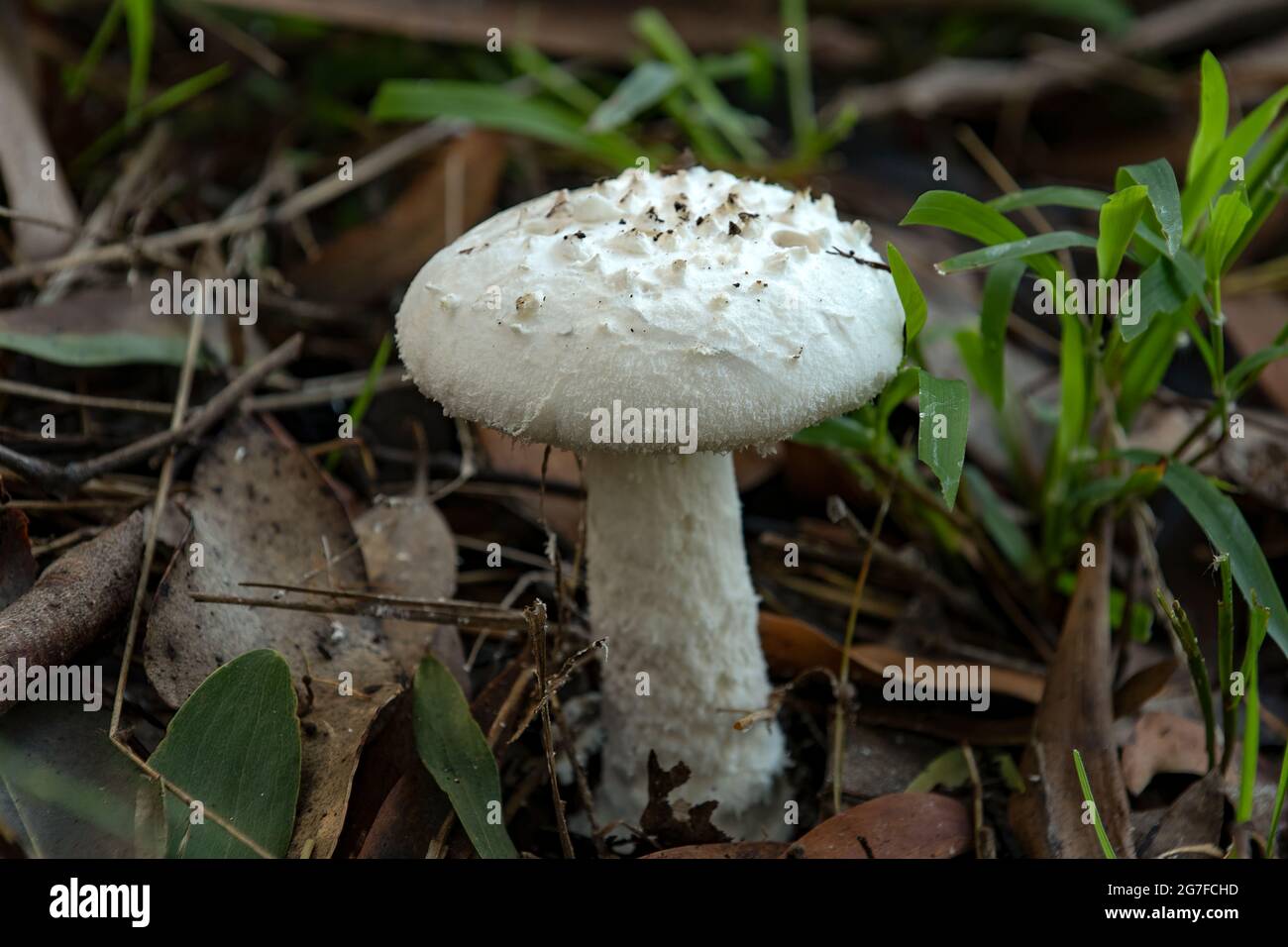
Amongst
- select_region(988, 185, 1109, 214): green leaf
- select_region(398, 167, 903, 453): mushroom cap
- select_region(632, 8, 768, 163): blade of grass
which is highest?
select_region(632, 8, 768, 163): blade of grass

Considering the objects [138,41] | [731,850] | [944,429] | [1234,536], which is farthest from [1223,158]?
[138,41]

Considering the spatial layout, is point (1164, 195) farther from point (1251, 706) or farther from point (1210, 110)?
point (1251, 706)

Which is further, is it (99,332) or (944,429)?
(99,332)

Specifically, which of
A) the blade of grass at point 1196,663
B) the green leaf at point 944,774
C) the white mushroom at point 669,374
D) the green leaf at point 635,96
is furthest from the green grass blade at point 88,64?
the blade of grass at point 1196,663

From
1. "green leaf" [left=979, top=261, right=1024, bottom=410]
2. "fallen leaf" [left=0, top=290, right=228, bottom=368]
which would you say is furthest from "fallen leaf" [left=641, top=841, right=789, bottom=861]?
"fallen leaf" [left=0, top=290, right=228, bottom=368]

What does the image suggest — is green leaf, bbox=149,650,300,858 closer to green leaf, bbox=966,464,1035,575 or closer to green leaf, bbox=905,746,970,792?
green leaf, bbox=905,746,970,792
